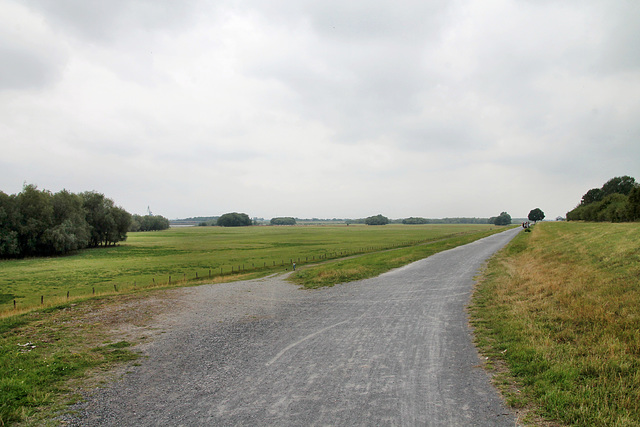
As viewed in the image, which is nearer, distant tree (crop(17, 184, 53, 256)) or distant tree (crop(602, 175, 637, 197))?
distant tree (crop(17, 184, 53, 256))

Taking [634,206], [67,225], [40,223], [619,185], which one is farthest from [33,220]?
[619,185]

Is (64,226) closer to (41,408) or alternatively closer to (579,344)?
(41,408)

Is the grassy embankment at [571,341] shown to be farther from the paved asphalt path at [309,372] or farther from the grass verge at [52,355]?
the grass verge at [52,355]

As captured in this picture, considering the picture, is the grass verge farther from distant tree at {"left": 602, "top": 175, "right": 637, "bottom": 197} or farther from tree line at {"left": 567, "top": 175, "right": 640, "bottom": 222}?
distant tree at {"left": 602, "top": 175, "right": 637, "bottom": 197}

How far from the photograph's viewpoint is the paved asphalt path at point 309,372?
19.9 ft

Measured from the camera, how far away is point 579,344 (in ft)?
27.0

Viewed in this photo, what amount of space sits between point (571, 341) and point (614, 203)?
315 feet

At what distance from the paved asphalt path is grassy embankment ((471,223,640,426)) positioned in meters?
0.74

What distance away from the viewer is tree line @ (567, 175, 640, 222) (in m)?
61.5

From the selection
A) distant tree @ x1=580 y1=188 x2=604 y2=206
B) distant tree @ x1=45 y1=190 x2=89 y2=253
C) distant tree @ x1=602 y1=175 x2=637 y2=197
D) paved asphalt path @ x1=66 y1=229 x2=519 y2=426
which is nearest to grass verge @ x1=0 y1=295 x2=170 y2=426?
paved asphalt path @ x1=66 y1=229 x2=519 y2=426

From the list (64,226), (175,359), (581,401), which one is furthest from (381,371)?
(64,226)

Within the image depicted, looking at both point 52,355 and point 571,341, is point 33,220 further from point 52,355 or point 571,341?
point 571,341

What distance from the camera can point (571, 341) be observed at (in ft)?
28.3

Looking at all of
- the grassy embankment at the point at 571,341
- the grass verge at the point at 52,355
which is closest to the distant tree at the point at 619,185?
the grassy embankment at the point at 571,341
